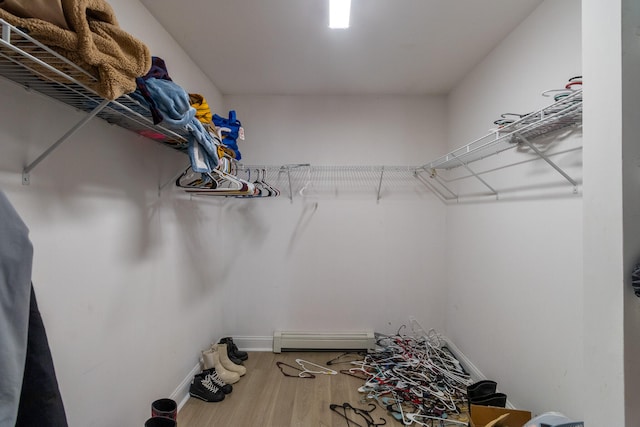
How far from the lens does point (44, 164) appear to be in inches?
40.9

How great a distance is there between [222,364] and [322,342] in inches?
36.2

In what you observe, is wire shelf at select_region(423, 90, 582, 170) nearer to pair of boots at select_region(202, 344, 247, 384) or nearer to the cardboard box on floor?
the cardboard box on floor

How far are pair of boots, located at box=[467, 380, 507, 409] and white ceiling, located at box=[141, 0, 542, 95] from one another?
2317 millimetres

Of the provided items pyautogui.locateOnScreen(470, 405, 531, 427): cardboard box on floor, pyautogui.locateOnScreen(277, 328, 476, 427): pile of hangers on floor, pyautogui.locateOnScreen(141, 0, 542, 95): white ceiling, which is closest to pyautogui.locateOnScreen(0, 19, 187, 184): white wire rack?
pyautogui.locateOnScreen(141, 0, 542, 95): white ceiling

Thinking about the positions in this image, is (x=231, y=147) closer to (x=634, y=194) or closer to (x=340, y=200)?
(x=340, y=200)

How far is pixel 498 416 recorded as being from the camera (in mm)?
1552

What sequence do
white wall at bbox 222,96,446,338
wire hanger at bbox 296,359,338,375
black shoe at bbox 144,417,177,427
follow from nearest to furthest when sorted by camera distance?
1. black shoe at bbox 144,417,177,427
2. wire hanger at bbox 296,359,338,375
3. white wall at bbox 222,96,446,338

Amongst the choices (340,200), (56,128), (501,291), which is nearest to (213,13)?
(56,128)

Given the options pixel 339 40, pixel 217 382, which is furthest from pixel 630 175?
pixel 217 382

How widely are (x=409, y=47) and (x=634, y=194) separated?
1756mm

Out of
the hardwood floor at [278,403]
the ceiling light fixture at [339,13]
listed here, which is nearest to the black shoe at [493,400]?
the hardwood floor at [278,403]

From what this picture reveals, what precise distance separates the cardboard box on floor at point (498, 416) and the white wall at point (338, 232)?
1254mm

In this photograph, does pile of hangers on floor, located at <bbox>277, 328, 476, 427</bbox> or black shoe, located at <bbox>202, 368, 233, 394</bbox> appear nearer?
pile of hangers on floor, located at <bbox>277, 328, 476, 427</bbox>

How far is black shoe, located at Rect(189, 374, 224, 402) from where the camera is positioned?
6.56 feet
